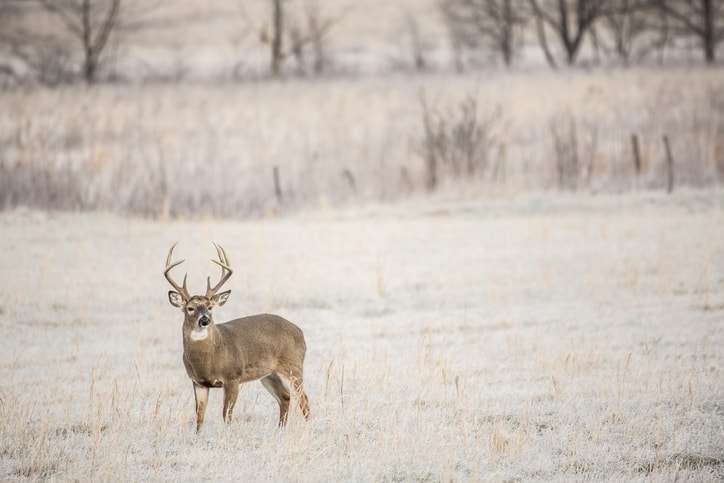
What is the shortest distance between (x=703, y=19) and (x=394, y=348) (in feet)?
94.5

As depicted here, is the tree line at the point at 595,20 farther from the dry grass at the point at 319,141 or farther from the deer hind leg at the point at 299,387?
the deer hind leg at the point at 299,387

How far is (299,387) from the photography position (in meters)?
6.65

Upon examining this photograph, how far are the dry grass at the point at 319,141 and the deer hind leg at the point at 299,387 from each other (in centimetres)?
1025

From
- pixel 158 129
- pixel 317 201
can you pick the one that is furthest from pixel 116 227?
pixel 158 129

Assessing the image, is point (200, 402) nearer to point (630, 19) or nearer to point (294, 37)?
point (294, 37)

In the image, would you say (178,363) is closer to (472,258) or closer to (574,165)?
(472,258)

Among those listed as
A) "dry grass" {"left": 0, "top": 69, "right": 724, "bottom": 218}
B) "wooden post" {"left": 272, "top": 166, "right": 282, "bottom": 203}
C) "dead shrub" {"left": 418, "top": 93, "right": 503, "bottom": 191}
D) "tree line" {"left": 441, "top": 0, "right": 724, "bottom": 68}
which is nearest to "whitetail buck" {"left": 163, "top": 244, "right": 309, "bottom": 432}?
"dry grass" {"left": 0, "top": 69, "right": 724, "bottom": 218}

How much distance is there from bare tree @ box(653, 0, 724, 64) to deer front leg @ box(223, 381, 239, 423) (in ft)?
90.3

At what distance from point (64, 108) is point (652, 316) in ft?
48.3

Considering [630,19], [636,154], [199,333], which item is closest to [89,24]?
[636,154]

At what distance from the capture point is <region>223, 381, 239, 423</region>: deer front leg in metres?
6.36

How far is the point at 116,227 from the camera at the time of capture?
1507cm

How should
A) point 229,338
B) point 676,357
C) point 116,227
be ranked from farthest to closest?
point 116,227
point 676,357
point 229,338

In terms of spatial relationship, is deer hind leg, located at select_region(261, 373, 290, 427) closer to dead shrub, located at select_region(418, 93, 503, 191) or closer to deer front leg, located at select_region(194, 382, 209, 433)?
deer front leg, located at select_region(194, 382, 209, 433)
